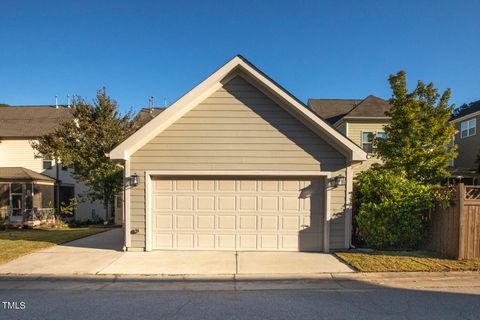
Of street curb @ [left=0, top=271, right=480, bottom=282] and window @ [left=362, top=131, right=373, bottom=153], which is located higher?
window @ [left=362, top=131, right=373, bottom=153]

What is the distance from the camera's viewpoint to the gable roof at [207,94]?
8.23m

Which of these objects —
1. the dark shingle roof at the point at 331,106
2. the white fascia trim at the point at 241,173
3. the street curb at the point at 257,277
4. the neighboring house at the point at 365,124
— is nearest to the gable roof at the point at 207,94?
the white fascia trim at the point at 241,173

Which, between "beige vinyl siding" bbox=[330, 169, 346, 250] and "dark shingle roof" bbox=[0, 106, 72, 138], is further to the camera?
"dark shingle roof" bbox=[0, 106, 72, 138]

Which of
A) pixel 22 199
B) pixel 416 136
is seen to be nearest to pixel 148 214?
pixel 416 136

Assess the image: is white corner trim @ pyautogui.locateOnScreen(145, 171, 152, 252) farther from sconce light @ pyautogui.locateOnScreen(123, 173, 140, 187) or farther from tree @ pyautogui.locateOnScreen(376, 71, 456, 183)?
tree @ pyautogui.locateOnScreen(376, 71, 456, 183)

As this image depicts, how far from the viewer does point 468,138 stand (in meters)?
23.4

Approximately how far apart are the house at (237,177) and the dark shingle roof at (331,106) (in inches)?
572

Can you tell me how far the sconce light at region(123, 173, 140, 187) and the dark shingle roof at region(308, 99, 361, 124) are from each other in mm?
16977

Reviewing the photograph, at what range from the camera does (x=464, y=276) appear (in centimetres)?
627

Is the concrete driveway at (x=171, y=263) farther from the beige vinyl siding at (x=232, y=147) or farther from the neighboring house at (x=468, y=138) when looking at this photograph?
the neighboring house at (x=468, y=138)

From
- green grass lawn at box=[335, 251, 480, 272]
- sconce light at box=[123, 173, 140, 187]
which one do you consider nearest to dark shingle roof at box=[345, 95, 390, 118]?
green grass lawn at box=[335, 251, 480, 272]

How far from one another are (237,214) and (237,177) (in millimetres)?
1081

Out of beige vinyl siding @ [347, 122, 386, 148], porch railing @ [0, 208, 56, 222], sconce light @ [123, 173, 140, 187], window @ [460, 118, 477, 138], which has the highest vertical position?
window @ [460, 118, 477, 138]

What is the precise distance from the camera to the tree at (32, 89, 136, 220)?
15.5 metres
